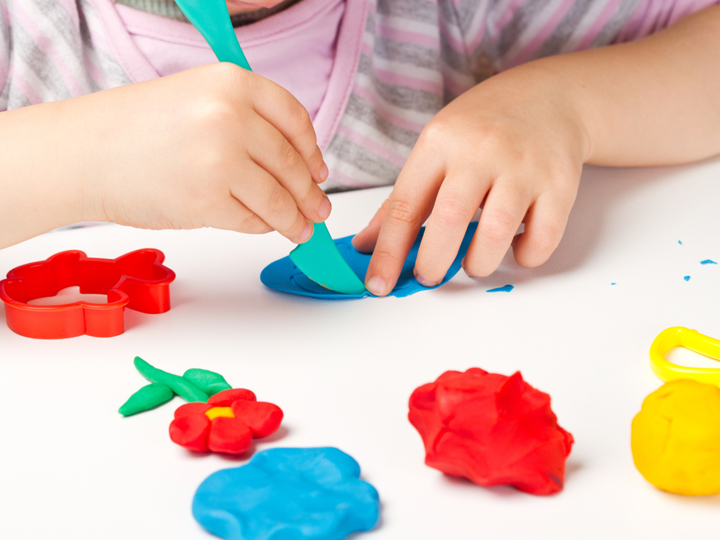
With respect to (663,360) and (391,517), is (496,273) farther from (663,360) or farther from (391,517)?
(391,517)

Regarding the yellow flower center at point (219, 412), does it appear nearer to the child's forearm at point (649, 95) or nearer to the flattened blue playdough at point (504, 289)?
the flattened blue playdough at point (504, 289)

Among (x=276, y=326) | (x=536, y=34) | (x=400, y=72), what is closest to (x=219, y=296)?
(x=276, y=326)

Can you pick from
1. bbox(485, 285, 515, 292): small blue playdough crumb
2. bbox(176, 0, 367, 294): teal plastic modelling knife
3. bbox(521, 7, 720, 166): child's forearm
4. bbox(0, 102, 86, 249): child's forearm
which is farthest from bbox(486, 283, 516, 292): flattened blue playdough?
bbox(0, 102, 86, 249): child's forearm

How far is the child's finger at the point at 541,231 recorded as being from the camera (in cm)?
53

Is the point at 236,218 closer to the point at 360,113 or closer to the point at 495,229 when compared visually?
the point at 495,229

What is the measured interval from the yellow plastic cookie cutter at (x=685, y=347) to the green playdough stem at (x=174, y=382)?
0.27 meters

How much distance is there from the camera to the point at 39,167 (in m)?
0.47

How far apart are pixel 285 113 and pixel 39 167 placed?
0.18m

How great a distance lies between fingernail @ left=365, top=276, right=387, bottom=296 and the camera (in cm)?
51

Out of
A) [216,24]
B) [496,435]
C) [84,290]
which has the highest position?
[216,24]

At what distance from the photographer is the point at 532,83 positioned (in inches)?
25.1

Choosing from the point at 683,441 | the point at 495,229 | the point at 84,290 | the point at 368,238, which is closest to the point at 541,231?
the point at 495,229

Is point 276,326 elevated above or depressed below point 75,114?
below

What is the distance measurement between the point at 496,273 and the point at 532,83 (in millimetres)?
209
